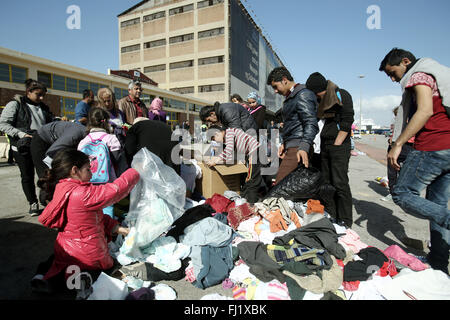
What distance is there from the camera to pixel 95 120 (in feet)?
8.87

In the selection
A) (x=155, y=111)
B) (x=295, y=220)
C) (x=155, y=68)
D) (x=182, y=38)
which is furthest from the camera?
(x=155, y=68)

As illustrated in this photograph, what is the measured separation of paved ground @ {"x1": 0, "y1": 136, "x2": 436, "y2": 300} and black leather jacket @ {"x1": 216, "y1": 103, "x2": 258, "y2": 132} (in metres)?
2.03

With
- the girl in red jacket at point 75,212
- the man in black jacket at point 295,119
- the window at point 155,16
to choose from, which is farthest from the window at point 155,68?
the girl in red jacket at point 75,212

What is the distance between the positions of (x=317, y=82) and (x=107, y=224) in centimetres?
282

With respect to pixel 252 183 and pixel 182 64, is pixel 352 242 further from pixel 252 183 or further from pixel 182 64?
pixel 182 64

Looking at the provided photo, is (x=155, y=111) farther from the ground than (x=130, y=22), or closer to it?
Result: closer to it

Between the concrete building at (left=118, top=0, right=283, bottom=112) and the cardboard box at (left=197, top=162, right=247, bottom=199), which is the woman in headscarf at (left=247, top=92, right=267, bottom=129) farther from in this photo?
the concrete building at (left=118, top=0, right=283, bottom=112)

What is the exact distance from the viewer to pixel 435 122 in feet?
5.90

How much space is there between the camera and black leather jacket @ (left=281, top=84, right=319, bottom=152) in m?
2.75

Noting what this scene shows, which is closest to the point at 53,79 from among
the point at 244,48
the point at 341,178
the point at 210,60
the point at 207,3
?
the point at 341,178

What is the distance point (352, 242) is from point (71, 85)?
17007 mm

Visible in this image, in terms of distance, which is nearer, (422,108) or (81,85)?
(422,108)

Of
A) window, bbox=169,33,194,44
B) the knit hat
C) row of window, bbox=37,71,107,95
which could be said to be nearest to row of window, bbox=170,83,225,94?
window, bbox=169,33,194,44

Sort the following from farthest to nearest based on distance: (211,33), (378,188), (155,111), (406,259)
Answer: (211,33), (378,188), (155,111), (406,259)
